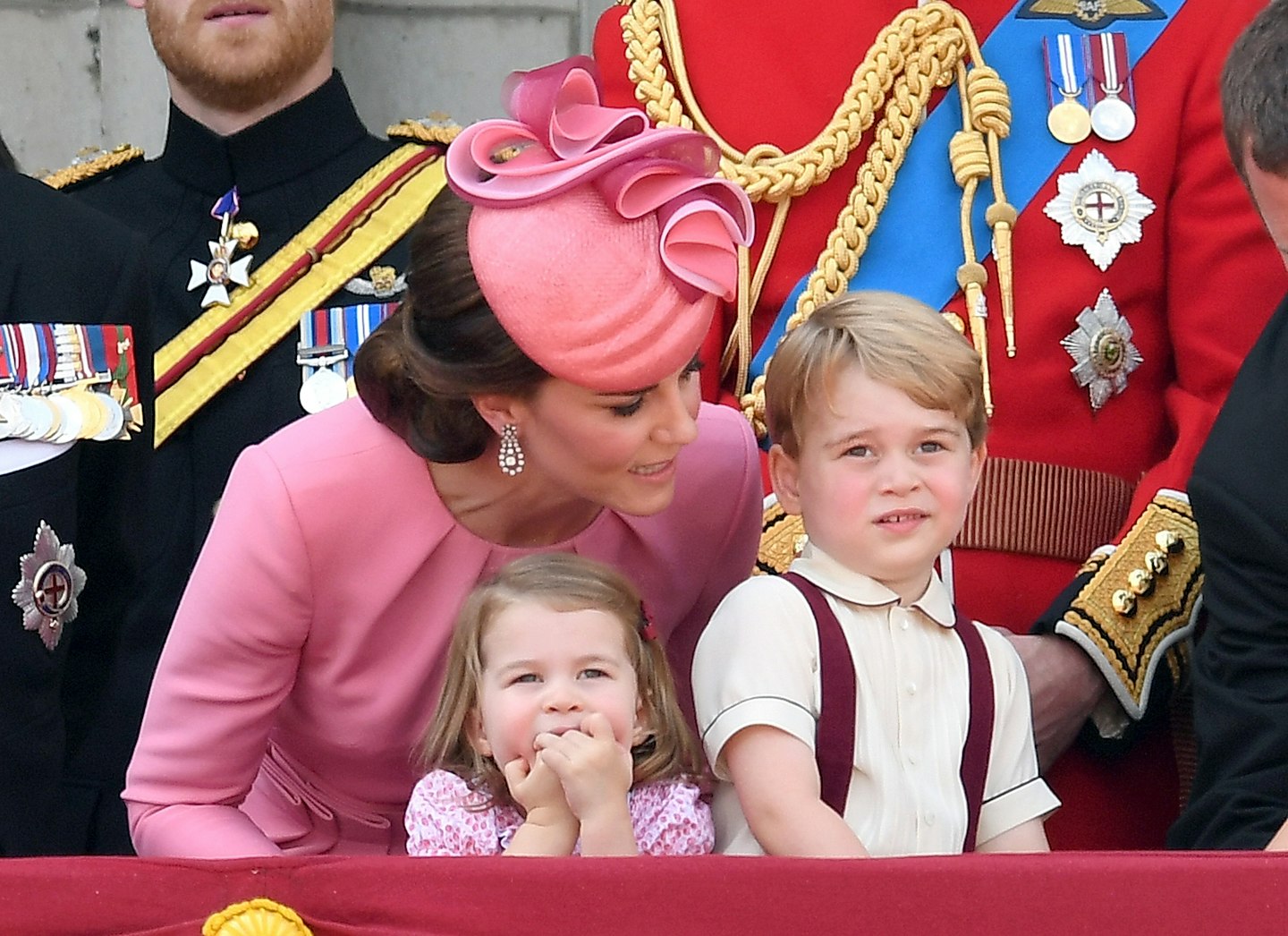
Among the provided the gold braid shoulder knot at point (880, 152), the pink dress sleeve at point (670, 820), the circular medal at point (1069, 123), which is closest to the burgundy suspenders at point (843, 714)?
the pink dress sleeve at point (670, 820)

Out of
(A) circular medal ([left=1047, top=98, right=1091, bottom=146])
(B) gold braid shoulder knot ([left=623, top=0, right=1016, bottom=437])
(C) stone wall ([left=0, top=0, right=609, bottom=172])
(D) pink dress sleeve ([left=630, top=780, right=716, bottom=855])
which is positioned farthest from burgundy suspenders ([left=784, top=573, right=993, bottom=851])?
(C) stone wall ([left=0, top=0, right=609, bottom=172])

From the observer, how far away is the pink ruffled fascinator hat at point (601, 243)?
1.77 metres

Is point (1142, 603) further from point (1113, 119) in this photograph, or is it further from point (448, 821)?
point (448, 821)

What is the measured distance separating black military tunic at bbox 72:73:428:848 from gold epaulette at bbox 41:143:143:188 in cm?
1

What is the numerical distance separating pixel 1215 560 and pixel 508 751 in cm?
68

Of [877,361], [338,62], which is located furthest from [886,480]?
[338,62]

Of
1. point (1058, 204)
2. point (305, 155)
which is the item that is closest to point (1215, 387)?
point (1058, 204)

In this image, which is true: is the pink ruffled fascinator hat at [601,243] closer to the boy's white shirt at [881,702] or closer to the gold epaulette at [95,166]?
the boy's white shirt at [881,702]

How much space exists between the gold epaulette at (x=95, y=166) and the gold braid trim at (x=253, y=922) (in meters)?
1.67

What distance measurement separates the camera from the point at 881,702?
1835 millimetres

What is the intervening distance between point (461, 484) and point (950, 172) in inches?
27.0

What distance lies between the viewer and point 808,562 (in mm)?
1898

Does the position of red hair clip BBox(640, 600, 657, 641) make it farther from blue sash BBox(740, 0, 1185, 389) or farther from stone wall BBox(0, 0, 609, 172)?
stone wall BBox(0, 0, 609, 172)

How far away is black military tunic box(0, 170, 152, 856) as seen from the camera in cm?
217
